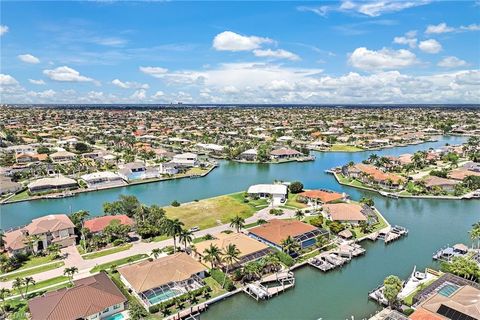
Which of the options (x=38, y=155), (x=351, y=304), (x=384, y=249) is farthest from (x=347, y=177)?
(x=38, y=155)

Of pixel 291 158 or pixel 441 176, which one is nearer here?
pixel 441 176

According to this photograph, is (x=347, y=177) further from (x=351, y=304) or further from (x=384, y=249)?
(x=351, y=304)

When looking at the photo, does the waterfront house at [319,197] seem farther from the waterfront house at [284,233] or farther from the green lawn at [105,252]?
the green lawn at [105,252]

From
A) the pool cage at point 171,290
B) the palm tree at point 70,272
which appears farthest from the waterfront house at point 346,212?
the palm tree at point 70,272

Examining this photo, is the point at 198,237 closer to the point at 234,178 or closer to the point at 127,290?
the point at 127,290

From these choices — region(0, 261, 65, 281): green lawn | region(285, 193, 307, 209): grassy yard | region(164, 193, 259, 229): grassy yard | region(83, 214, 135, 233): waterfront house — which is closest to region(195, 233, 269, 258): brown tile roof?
region(164, 193, 259, 229): grassy yard

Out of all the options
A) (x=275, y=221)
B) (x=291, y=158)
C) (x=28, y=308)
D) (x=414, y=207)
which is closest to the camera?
(x=28, y=308)

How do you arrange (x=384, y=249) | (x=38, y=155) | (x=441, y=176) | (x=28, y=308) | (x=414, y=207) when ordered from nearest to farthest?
(x=28, y=308), (x=384, y=249), (x=414, y=207), (x=441, y=176), (x=38, y=155)
